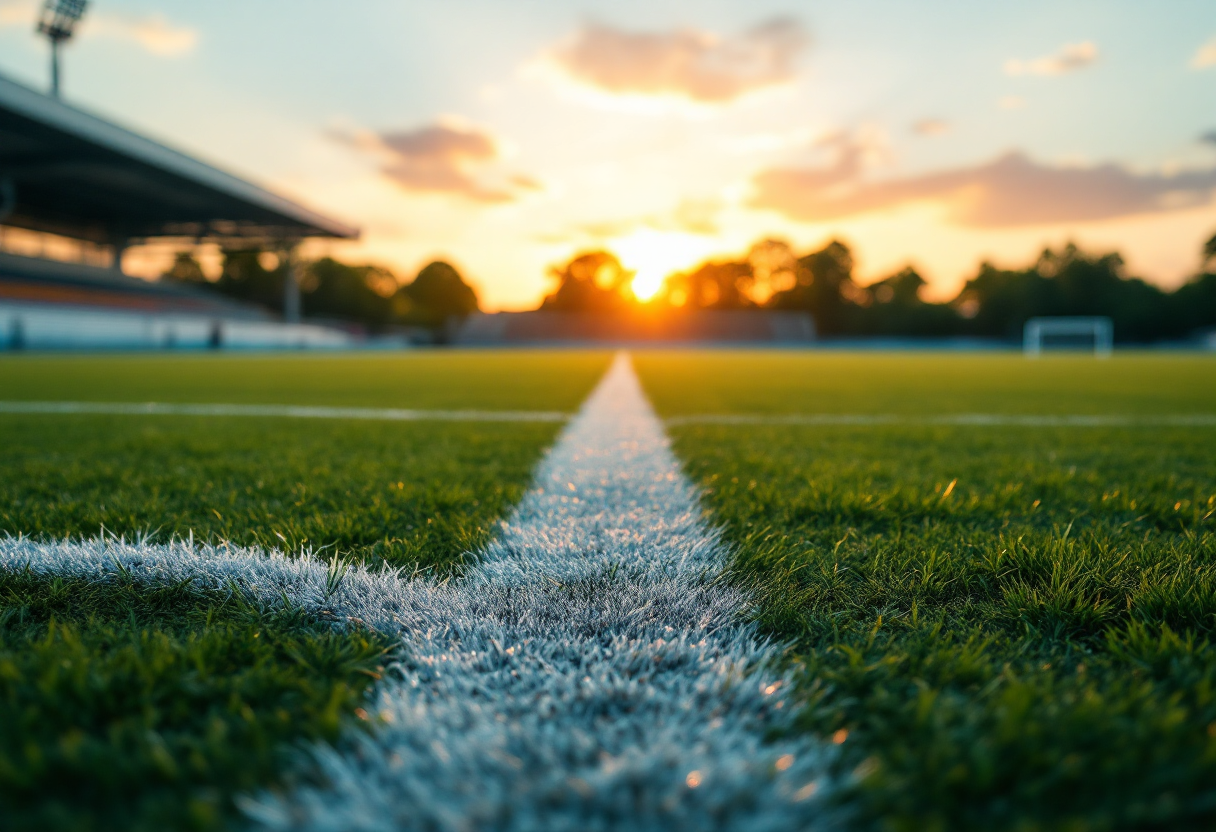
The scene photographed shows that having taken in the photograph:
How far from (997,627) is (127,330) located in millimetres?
33978

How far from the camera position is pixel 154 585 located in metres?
1.15

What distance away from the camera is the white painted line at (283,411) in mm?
4000

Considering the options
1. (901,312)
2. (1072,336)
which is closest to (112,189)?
(901,312)

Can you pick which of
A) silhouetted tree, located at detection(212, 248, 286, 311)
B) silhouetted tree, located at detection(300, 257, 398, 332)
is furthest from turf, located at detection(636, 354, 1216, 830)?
silhouetted tree, located at detection(212, 248, 286, 311)

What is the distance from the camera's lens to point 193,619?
1.03 m

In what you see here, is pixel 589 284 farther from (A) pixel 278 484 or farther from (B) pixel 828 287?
(A) pixel 278 484

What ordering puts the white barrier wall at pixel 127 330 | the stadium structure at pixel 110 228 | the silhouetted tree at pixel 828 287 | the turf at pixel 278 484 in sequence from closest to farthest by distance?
the turf at pixel 278 484 < the stadium structure at pixel 110 228 < the white barrier wall at pixel 127 330 < the silhouetted tree at pixel 828 287

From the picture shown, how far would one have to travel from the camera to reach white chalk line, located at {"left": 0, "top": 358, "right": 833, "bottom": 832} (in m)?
0.59

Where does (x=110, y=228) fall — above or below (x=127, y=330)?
above

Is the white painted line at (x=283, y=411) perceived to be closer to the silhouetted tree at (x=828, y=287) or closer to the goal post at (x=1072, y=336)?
the goal post at (x=1072, y=336)

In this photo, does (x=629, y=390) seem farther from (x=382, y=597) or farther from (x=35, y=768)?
(x=35, y=768)

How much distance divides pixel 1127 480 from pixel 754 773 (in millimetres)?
2141

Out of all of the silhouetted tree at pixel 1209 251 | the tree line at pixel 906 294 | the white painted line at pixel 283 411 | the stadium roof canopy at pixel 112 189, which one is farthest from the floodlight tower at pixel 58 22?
the silhouetted tree at pixel 1209 251

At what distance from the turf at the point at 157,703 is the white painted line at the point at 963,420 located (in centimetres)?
283
